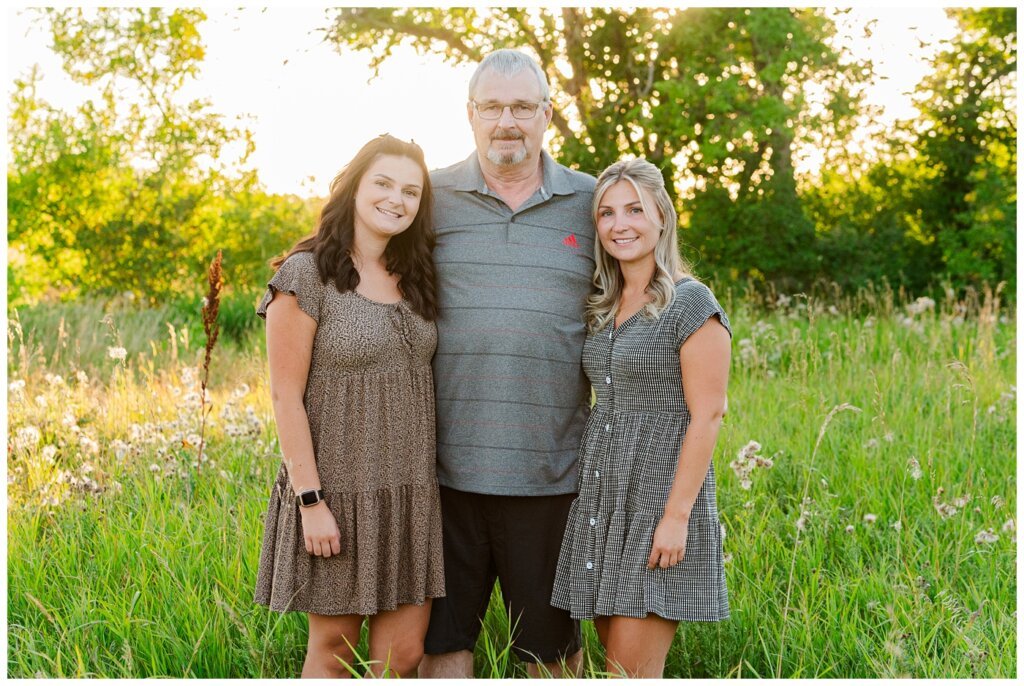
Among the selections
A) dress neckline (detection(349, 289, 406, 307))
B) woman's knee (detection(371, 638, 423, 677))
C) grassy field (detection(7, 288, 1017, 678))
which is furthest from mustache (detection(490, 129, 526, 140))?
woman's knee (detection(371, 638, 423, 677))

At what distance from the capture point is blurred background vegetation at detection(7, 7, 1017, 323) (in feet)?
36.3

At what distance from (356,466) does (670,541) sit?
1051 millimetres

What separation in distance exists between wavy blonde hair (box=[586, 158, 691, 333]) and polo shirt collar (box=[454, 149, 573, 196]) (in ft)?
0.65

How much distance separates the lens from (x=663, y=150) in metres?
11.8

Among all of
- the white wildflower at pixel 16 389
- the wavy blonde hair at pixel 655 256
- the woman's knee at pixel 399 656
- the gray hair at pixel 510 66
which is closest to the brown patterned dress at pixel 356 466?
the woman's knee at pixel 399 656

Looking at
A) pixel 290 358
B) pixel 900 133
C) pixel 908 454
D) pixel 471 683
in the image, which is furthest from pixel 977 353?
pixel 900 133

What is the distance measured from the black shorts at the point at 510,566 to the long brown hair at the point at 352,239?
76 centimetres

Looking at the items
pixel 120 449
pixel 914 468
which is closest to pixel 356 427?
pixel 120 449

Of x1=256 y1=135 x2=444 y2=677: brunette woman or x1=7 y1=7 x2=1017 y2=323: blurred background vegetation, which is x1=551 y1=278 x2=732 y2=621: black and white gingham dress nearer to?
x1=256 y1=135 x2=444 y2=677: brunette woman

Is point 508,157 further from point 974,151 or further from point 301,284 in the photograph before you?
point 974,151

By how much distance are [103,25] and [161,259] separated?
12.2 ft

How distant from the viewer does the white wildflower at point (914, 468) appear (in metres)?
4.14

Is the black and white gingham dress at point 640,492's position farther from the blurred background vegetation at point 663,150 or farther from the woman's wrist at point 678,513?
the blurred background vegetation at point 663,150

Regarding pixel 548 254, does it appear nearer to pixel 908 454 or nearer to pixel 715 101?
pixel 908 454
